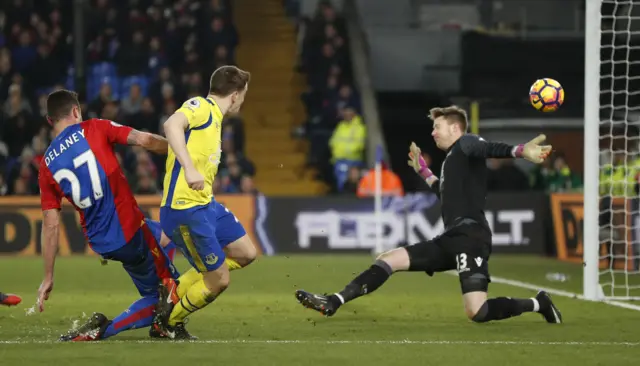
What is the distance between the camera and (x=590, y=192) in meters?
12.3

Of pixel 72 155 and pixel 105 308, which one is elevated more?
pixel 72 155

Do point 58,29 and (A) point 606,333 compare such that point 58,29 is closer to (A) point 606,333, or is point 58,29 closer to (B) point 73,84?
(B) point 73,84

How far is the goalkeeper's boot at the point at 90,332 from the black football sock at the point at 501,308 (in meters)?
2.71

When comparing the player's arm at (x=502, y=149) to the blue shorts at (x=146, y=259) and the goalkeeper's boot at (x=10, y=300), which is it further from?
the goalkeeper's boot at (x=10, y=300)

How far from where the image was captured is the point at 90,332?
867cm

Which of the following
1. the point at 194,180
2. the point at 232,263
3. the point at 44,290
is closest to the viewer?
the point at 194,180

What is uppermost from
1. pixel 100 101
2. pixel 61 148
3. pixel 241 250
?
pixel 61 148

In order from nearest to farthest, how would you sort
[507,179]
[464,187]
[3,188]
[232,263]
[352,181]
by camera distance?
[232,263], [464,187], [3,188], [507,179], [352,181]

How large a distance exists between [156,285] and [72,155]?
105 centimetres

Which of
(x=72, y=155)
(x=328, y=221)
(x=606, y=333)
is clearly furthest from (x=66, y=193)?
(x=328, y=221)

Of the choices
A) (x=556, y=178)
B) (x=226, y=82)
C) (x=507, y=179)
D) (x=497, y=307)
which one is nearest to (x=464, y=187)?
(x=497, y=307)

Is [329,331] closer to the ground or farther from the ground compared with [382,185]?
farther from the ground

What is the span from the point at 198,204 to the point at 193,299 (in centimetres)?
63

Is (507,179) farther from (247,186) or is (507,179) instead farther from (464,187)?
(464,187)
